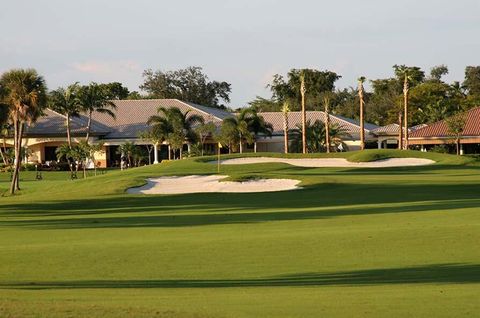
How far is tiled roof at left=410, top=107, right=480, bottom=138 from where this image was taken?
93250 millimetres

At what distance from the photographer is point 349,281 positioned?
1652 cm

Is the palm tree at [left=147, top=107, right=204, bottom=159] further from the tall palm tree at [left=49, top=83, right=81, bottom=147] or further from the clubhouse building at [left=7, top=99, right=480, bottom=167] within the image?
the tall palm tree at [left=49, top=83, right=81, bottom=147]

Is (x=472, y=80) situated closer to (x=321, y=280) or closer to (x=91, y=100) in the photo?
(x=91, y=100)

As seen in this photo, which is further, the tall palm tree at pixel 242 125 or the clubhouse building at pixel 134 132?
the clubhouse building at pixel 134 132

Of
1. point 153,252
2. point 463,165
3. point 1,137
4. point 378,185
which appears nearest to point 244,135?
point 1,137

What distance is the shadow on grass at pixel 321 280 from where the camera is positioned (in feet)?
53.4

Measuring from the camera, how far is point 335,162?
2591 inches

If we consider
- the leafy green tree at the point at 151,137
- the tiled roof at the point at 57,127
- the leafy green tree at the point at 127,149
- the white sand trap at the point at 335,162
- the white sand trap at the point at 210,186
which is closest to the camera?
the white sand trap at the point at 210,186

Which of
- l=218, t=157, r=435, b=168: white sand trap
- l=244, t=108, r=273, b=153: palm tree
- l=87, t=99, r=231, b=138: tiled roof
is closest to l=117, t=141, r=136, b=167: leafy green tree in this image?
l=87, t=99, r=231, b=138: tiled roof

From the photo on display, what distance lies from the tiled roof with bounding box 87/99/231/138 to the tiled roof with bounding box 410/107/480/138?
22.4 m

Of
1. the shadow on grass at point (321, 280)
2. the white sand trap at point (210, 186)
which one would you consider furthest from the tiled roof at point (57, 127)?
the shadow on grass at point (321, 280)

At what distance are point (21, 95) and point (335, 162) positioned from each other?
21.4m

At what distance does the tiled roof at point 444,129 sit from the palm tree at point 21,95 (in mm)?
45131

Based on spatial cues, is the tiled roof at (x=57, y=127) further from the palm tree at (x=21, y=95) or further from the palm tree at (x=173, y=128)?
the palm tree at (x=21, y=95)
